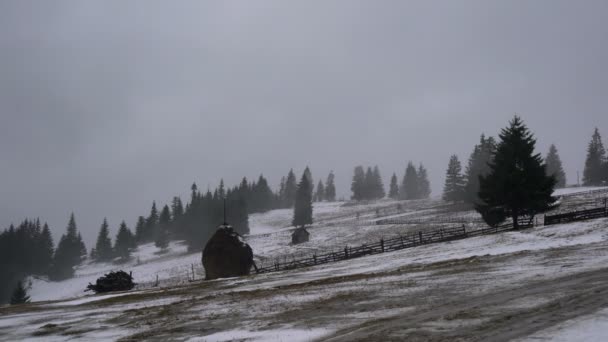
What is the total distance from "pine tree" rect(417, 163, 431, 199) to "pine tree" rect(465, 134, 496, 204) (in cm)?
5583

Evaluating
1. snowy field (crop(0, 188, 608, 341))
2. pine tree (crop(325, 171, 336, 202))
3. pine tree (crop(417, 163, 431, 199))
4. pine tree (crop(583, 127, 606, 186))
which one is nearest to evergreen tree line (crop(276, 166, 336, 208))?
pine tree (crop(325, 171, 336, 202))

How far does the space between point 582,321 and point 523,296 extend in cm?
317

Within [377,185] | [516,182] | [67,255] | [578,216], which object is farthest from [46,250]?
[578,216]

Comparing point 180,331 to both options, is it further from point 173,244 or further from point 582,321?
point 173,244

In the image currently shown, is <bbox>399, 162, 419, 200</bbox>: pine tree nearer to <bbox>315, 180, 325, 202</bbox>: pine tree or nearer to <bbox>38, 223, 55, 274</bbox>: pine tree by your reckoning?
<bbox>315, 180, 325, 202</bbox>: pine tree

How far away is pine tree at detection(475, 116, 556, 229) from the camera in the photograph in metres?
33.4

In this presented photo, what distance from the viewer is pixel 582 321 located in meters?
8.12

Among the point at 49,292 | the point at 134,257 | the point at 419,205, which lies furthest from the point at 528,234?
the point at 134,257

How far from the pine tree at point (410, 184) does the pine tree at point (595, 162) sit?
49.7m

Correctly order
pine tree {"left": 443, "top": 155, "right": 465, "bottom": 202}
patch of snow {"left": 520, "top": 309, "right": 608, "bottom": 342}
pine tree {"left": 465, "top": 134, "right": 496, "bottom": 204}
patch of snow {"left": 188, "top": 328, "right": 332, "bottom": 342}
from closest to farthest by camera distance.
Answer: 1. patch of snow {"left": 520, "top": 309, "right": 608, "bottom": 342}
2. patch of snow {"left": 188, "top": 328, "right": 332, "bottom": 342}
3. pine tree {"left": 465, "top": 134, "right": 496, "bottom": 204}
4. pine tree {"left": 443, "top": 155, "right": 465, "bottom": 202}

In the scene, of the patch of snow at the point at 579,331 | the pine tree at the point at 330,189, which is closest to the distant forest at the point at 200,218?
the pine tree at the point at 330,189

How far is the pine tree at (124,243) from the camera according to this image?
103144 mm

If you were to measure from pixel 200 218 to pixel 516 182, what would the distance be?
82.1 metres

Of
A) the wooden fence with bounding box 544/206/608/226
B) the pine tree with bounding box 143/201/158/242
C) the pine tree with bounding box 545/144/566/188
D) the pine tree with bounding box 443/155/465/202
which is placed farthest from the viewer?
the pine tree with bounding box 143/201/158/242
